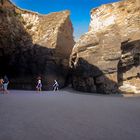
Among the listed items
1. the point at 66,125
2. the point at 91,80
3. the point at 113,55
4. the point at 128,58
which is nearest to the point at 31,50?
the point at 91,80

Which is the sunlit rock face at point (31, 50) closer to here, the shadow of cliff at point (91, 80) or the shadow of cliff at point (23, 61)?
the shadow of cliff at point (23, 61)

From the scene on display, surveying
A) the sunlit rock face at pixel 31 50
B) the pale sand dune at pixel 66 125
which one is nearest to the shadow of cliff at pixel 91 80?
the sunlit rock face at pixel 31 50

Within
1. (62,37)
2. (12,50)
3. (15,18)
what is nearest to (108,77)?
(62,37)

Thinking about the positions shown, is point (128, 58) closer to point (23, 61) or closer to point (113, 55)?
point (113, 55)

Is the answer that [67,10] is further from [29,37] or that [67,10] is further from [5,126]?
[5,126]

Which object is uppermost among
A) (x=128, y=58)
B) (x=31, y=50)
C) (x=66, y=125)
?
(x=31, y=50)

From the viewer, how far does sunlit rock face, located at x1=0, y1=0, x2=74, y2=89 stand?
88.8 feet

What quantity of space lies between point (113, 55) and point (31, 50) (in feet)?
34.7

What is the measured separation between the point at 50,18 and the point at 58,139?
88.7 ft

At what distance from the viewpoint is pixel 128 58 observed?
22172 millimetres

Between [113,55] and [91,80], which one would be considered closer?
[113,55]

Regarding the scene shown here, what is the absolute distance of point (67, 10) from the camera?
104 ft

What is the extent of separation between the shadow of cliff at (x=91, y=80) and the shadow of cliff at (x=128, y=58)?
119 centimetres

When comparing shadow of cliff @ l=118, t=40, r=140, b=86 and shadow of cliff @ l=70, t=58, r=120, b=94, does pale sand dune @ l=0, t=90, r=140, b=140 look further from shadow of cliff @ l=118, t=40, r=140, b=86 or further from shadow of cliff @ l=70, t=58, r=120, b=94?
shadow of cliff @ l=118, t=40, r=140, b=86
